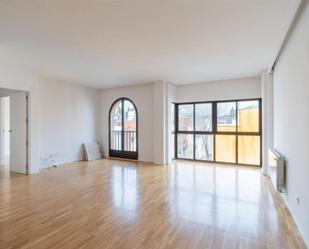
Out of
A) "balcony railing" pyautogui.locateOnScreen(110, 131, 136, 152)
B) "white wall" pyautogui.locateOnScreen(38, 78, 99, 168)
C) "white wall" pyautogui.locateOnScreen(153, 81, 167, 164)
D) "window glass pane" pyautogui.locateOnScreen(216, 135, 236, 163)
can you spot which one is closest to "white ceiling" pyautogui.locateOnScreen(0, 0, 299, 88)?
"white wall" pyautogui.locateOnScreen(38, 78, 99, 168)

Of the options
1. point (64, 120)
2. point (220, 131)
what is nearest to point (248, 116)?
point (220, 131)

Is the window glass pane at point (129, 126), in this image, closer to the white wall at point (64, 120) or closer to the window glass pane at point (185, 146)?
the white wall at point (64, 120)

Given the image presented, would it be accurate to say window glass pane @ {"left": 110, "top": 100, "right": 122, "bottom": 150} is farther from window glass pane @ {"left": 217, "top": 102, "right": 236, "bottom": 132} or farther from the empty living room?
window glass pane @ {"left": 217, "top": 102, "right": 236, "bottom": 132}

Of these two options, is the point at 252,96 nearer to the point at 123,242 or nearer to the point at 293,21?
the point at 293,21

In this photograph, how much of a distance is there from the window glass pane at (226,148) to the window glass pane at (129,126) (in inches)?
117

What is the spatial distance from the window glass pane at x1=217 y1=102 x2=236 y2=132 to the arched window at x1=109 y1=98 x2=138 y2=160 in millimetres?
2904

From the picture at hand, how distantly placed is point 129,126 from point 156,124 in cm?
134


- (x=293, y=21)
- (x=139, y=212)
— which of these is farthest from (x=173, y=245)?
(x=293, y=21)

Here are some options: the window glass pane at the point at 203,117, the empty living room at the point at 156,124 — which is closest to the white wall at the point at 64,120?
the empty living room at the point at 156,124

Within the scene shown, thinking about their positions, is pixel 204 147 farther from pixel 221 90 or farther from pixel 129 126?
pixel 129 126

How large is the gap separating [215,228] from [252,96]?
4.64 metres

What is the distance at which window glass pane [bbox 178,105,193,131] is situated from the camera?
283 inches

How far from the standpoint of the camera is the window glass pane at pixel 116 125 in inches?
308

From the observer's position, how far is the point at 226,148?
6586mm
